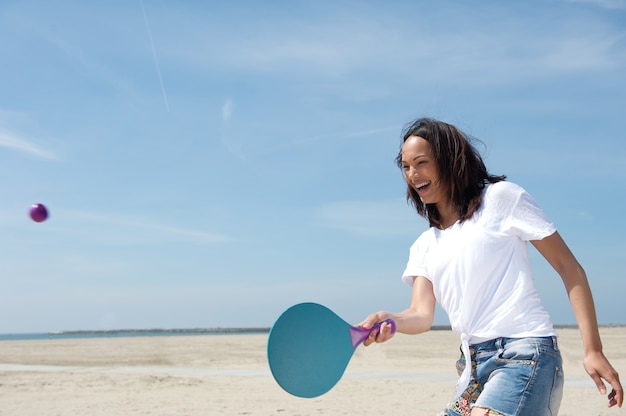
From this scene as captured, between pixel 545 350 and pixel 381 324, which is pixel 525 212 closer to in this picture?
pixel 545 350

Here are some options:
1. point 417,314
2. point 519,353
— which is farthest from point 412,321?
point 519,353

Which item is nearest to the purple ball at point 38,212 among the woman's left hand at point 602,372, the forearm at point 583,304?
the forearm at point 583,304

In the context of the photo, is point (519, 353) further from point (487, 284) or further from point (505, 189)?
point (505, 189)

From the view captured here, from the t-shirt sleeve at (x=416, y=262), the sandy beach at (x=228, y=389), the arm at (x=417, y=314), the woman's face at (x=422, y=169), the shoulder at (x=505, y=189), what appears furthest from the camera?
the sandy beach at (x=228, y=389)

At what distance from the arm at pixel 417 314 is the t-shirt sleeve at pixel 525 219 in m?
0.55

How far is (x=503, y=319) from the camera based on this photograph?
2549mm

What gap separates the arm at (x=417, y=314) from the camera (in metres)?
2.76

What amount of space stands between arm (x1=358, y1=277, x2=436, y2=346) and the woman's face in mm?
394

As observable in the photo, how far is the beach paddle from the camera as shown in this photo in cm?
241

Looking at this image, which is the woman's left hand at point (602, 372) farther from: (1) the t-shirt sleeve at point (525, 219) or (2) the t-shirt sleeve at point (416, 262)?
(2) the t-shirt sleeve at point (416, 262)

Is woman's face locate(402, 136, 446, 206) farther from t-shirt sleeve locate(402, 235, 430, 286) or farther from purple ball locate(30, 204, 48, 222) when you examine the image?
purple ball locate(30, 204, 48, 222)

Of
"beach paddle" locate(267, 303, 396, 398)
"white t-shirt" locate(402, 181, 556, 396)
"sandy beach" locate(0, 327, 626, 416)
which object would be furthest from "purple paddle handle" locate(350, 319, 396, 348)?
"sandy beach" locate(0, 327, 626, 416)

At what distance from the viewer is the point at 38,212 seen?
950 centimetres

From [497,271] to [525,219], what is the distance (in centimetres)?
23
